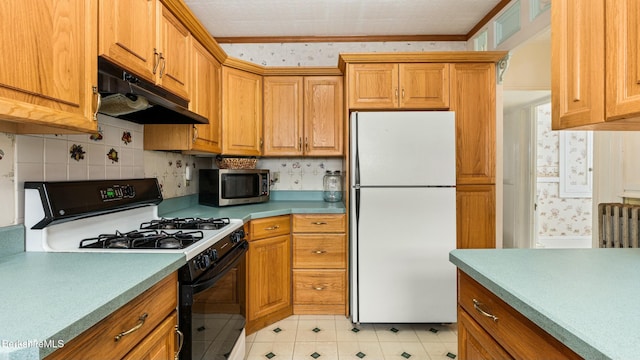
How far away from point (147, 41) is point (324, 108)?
1.53 metres

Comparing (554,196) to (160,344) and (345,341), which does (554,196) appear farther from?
(160,344)

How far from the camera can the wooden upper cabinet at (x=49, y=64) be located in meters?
0.80

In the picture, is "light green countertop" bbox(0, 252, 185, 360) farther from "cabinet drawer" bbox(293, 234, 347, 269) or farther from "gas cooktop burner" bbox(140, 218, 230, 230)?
"cabinet drawer" bbox(293, 234, 347, 269)

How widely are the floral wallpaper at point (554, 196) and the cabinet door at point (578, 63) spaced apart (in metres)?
4.50

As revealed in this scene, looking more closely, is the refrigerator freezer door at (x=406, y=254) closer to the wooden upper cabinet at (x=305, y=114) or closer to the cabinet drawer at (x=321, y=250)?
the cabinet drawer at (x=321, y=250)

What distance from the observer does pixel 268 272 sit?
2.30 metres

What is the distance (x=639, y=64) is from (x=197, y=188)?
2.72 meters

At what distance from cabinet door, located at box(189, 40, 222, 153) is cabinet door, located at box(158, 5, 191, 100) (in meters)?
0.10

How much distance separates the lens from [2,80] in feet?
2.55

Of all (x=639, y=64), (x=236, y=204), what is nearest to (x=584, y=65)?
(x=639, y=64)

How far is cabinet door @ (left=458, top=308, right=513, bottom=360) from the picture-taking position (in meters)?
0.89

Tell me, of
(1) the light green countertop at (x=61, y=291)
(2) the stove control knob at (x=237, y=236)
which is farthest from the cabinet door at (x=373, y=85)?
(1) the light green countertop at (x=61, y=291)

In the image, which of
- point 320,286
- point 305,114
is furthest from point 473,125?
point 320,286

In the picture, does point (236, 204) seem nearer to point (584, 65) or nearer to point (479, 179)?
point (479, 179)
